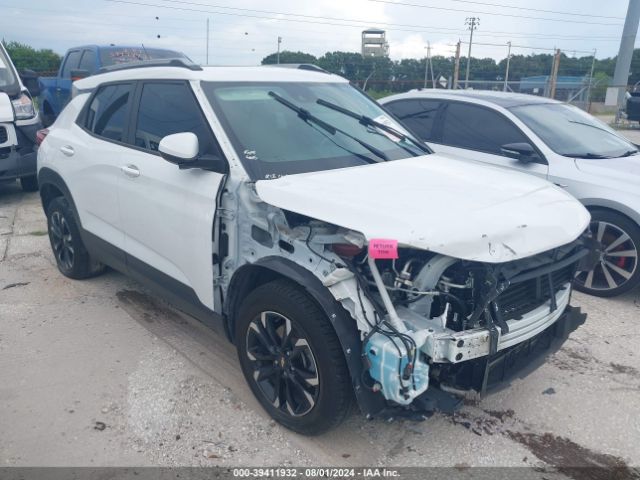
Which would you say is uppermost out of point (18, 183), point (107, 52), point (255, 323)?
point (107, 52)

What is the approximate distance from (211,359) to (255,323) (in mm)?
982

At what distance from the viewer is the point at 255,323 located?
313cm

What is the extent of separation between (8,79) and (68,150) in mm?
4701

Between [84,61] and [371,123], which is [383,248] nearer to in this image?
[371,123]

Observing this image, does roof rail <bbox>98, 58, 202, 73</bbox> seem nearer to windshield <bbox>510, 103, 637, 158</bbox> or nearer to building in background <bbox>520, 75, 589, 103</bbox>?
windshield <bbox>510, 103, 637, 158</bbox>

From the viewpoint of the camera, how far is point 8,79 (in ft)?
27.6

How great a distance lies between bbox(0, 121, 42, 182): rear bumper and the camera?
790 centimetres

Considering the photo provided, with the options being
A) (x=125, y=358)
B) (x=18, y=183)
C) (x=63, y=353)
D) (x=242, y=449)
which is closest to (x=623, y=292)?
(x=242, y=449)

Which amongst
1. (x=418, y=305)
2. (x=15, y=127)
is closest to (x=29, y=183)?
(x=15, y=127)

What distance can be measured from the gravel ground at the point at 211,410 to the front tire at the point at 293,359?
189mm

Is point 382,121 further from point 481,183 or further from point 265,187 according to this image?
point 265,187

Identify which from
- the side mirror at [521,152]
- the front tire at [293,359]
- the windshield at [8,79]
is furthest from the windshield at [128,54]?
the front tire at [293,359]

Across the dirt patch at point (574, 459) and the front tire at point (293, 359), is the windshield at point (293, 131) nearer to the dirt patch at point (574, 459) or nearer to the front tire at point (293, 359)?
the front tire at point (293, 359)

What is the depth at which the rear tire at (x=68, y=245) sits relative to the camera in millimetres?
5027
